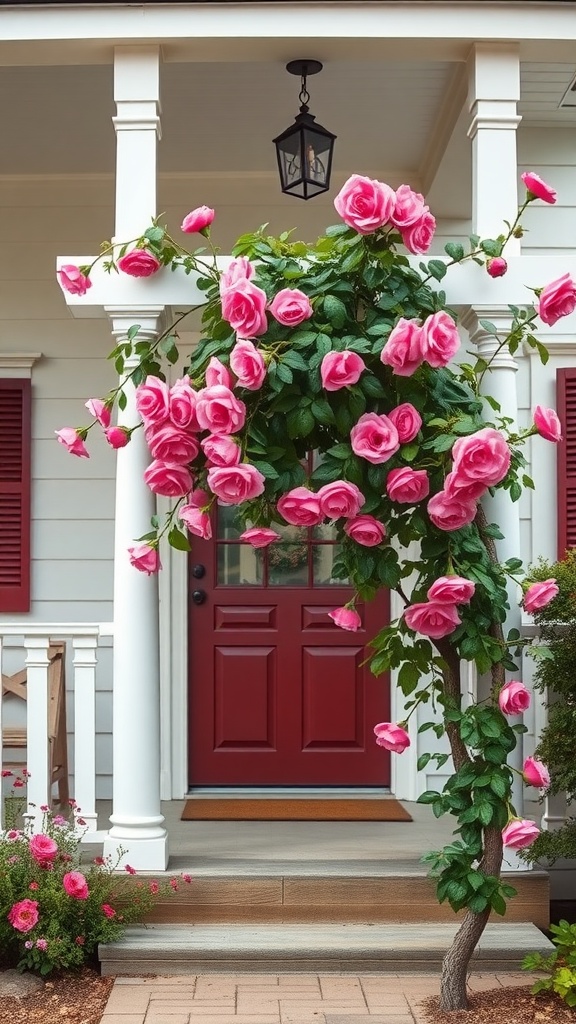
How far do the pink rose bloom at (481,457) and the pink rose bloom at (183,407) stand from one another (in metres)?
0.74

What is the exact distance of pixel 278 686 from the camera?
5441 mm

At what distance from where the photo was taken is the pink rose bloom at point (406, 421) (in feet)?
10.3

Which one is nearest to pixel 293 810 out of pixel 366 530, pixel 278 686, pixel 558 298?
pixel 278 686

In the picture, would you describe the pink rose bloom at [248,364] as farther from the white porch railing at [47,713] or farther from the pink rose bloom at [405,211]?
the white porch railing at [47,713]

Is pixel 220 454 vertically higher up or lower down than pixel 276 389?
lower down

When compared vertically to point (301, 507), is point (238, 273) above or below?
above

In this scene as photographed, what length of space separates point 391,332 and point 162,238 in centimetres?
90

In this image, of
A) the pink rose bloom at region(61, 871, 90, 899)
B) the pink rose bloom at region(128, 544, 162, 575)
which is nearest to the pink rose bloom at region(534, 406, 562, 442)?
the pink rose bloom at region(128, 544, 162, 575)

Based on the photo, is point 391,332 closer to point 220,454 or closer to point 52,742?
point 220,454

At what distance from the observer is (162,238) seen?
11.9 feet

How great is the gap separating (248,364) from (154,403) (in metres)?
0.32

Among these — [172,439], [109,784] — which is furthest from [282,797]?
→ [172,439]

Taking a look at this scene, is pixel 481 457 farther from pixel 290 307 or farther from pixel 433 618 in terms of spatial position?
pixel 290 307

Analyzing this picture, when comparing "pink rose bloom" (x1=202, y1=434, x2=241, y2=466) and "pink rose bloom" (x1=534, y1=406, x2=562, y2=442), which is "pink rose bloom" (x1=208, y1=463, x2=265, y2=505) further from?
"pink rose bloom" (x1=534, y1=406, x2=562, y2=442)
